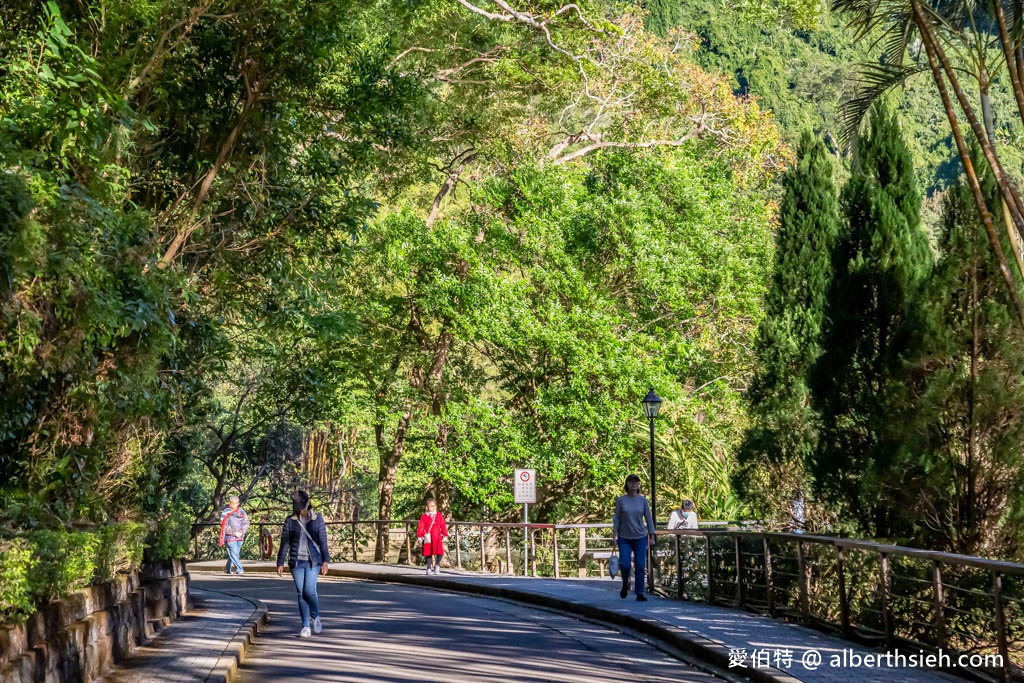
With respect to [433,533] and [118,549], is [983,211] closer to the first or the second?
[118,549]

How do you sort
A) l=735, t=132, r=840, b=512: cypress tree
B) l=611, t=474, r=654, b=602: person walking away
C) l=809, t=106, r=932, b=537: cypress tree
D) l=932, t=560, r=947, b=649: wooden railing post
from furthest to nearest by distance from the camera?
l=735, t=132, r=840, b=512: cypress tree → l=611, t=474, r=654, b=602: person walking away → l=809, t=106, r=932, b=537: cypress tree → l=932, t=560, r=947, b=649: wooden railing post

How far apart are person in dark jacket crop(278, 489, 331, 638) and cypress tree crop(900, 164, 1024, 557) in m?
7.16

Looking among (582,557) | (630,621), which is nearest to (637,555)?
(630,621)

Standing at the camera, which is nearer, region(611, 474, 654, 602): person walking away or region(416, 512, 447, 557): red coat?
region(611, 474, 654, 602): person walking away

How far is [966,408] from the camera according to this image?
565 inches

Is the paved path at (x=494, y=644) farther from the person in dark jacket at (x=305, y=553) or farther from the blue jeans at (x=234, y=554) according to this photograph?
the blue jeans at (x=234, y=554)

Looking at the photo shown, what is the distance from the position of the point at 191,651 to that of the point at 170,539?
5.20 metres

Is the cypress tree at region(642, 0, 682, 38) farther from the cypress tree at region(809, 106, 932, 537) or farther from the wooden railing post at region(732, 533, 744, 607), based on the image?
the wooden railing post at region(732, 533, 744, 607)

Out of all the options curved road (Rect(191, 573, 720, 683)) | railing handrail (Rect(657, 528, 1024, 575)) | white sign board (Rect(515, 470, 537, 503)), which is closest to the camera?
railing handrail (Rect(657, 528, 1024, 575))

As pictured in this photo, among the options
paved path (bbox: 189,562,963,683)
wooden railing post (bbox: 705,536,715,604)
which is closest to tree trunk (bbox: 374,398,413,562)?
paved path (bbox: 189,562,963,683)

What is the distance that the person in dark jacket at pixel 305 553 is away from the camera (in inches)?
616

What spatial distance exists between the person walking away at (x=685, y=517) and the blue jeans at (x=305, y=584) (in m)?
9.75

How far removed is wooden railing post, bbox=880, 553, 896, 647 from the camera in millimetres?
11906

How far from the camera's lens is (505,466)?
34.6 m
